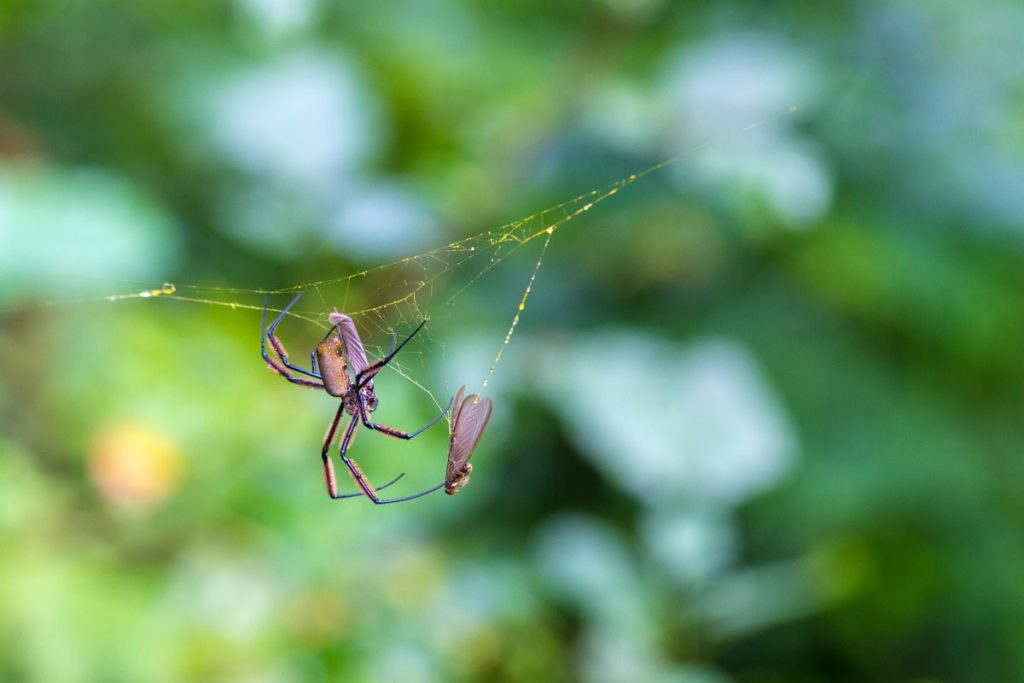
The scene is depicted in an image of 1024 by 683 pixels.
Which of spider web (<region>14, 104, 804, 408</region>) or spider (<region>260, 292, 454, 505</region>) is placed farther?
spider web (<region>14, 104, 804, 408</region>)

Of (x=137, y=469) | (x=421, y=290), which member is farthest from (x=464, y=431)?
(x=137, y=469)

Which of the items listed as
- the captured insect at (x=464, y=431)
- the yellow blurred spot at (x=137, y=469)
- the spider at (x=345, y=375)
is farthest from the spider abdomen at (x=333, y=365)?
the yellow blurred spot at (x=137, y=469)

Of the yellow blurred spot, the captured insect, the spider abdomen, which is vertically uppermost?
the yellow blurred spot

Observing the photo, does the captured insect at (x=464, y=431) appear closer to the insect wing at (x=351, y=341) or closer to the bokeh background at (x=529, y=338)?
the insect wing at (x=351, y=341)

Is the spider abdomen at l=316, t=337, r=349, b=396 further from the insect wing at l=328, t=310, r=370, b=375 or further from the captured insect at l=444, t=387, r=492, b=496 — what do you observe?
the captured insect at l=444, t=387, r=492, b=496

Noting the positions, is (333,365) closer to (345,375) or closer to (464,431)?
(345,375)

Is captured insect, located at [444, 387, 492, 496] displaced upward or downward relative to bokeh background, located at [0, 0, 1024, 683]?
downward

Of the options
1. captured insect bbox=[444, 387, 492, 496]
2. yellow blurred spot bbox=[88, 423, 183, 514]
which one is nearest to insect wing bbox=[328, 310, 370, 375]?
captured insect bbox=[444, 387, 492, 496]
